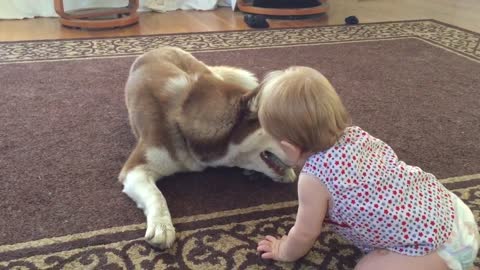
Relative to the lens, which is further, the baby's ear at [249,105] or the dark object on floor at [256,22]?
the dark object on floor at [256,22]

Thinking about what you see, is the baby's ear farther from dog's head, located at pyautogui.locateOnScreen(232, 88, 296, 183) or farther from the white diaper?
the white diaper

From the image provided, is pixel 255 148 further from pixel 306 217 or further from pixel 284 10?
pixel 284 10

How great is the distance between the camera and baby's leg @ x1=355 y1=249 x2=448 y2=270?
92 centimetres

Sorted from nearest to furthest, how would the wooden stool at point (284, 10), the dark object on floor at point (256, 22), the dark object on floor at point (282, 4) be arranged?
1. the dark object on floor at point (256, 22)
2. the wooden stool at point (284, 10)
3. the dark object on floor at point (282, 4)

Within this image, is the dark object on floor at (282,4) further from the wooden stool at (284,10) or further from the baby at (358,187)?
the baby at (358,187)

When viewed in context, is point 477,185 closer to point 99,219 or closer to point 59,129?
A: point 99,219

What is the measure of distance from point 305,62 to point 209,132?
1.40 meters

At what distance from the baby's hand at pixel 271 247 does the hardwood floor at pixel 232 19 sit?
94.2 inches

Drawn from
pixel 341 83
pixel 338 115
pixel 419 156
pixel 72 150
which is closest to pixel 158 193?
pixel 72 150

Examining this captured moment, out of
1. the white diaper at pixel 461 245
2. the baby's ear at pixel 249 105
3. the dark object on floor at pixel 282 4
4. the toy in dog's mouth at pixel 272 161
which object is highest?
the baby's ear at pixel 249 105

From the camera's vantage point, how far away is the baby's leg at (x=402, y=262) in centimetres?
92

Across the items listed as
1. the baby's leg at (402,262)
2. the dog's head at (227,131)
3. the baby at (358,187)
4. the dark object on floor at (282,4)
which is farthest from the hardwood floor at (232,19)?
the baby's leg at (402,262)

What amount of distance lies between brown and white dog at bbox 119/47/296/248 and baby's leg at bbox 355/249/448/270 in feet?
1.45

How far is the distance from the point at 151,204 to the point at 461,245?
0.75 m
